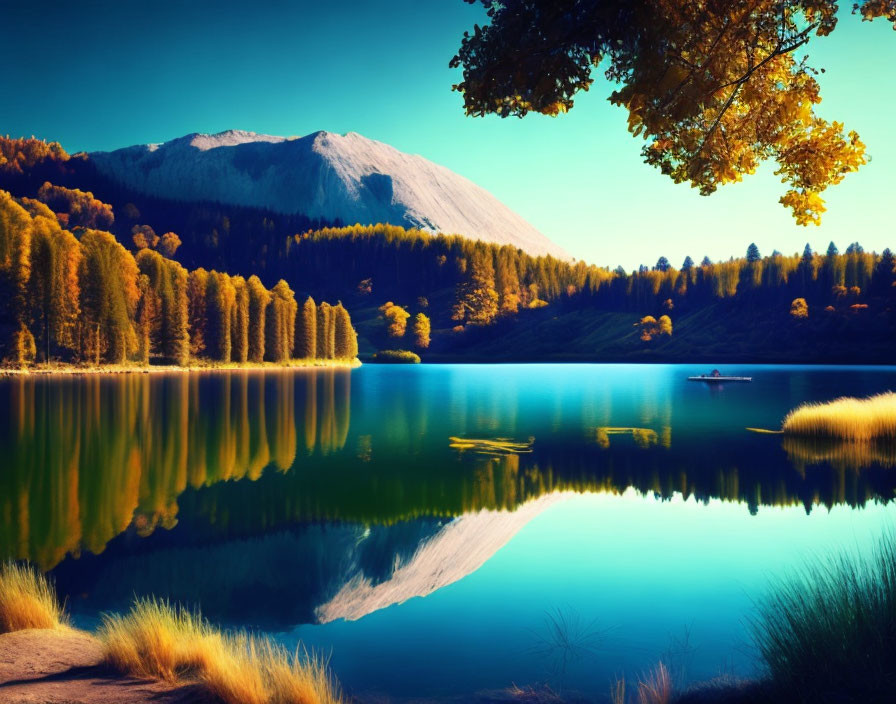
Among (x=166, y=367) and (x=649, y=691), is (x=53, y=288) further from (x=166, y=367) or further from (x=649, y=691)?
(x=649, y=691)

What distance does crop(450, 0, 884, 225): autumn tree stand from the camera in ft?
31.4

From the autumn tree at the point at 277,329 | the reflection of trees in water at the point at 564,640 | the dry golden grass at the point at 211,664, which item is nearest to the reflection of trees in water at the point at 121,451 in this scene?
the dry golden grass at the point at 211,664

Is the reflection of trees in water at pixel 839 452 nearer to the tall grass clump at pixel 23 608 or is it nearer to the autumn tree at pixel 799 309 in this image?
the tall grass clump at pixel 23 608

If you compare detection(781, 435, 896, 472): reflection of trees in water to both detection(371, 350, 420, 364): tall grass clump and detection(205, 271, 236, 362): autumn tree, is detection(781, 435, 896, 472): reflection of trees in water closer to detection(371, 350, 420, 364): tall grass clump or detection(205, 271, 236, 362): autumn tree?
detection(205, 271, 236, 362): autumn tree

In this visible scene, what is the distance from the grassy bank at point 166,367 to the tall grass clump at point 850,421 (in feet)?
258

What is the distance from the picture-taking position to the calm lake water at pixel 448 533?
31.7 feet

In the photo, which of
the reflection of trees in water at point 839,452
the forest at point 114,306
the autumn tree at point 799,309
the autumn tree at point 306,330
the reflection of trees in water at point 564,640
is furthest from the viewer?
the autumn tree at point 799,309

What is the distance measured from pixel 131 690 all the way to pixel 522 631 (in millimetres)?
5715

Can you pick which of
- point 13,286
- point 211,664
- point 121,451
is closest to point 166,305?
point 13,286

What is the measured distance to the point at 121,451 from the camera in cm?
2642

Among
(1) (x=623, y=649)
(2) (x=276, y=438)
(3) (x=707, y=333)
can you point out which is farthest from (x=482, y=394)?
(3) (x=707, y=333)

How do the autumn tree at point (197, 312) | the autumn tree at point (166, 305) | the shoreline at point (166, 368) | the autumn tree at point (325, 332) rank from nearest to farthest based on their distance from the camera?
the shoreline at point (166, 368)
the autumn tree at point (166, 305)
the autumn tree at point (197, 312)
the autumn tree at point (325, 332)

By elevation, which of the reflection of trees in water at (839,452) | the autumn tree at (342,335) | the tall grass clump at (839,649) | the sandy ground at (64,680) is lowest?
the reflection of trees in water at (839,452)

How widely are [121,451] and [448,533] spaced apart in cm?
1775
